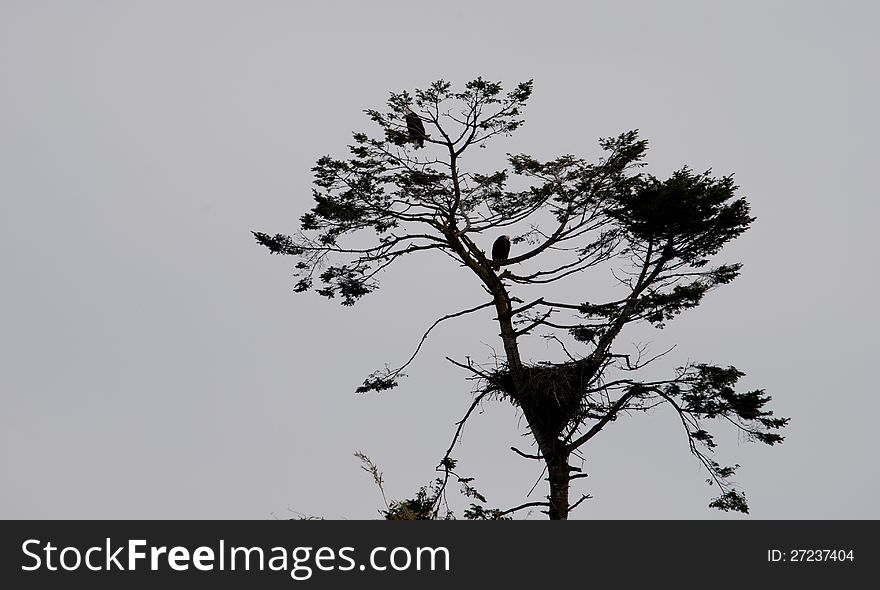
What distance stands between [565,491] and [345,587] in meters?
6.17

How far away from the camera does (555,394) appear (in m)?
15.0

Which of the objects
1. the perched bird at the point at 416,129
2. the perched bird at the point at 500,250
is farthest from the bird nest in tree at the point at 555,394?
the perched bird at the point at 416,129

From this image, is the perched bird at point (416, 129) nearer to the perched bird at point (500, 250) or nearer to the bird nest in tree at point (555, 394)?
the perched bird at point (500, 250)

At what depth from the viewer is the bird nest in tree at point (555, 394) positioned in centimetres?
1523

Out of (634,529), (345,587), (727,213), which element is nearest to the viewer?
(345,587)

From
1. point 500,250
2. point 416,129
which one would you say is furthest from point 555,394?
point 416,129

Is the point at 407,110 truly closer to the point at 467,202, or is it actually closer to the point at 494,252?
the point at 467,202

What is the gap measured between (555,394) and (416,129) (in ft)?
14.4

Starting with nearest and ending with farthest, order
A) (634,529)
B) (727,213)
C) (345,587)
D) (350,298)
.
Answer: (345,587) < (634,529) < (727,213) < (350,298)

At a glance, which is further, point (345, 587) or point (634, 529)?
point (634, 529)

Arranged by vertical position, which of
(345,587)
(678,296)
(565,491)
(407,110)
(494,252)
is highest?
(407,110)

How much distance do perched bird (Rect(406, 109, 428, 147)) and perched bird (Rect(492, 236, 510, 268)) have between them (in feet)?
6.73

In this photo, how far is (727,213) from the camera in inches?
599

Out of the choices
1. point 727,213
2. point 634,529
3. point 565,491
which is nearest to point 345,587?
point 634,529
